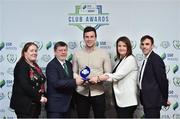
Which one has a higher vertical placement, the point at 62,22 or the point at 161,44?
the point at 62,22

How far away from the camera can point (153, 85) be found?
2.71 m

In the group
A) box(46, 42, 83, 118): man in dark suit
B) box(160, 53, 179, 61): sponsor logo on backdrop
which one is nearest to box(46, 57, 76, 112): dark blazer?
box(46, 42, 83, 118): man in dark suit

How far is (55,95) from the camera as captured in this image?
279 centimetres

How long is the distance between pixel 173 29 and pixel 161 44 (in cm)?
22

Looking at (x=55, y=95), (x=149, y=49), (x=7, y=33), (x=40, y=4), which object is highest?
(x=40, y=4)

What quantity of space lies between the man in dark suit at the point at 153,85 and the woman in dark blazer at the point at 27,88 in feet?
3.17

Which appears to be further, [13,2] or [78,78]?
[13,2]

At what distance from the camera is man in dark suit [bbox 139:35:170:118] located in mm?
2701

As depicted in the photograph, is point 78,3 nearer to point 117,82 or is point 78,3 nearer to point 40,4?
point 40,4

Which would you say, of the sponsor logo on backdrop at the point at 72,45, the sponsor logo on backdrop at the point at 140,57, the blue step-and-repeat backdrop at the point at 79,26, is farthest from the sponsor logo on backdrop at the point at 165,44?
the sponsor logo on backdrop at the point at 72,45

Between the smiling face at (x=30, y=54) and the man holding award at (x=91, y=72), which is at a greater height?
the smiling face at (x=30, y=54)

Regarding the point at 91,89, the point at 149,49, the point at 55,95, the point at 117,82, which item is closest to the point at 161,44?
the point at 149,49

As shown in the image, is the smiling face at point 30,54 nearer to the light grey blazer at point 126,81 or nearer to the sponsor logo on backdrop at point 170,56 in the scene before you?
the light grey blazer at point 126,81

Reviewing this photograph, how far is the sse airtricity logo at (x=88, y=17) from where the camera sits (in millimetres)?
3332
